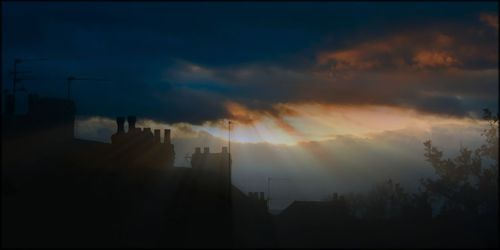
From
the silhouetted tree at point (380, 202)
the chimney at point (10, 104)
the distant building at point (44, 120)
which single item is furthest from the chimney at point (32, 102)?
the silhouetted tree at point (380, 202)

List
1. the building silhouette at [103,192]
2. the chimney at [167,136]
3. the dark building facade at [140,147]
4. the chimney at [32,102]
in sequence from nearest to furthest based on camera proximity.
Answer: the building silhouette at [103,192] → the chimney at [32,102] → the dark building facade at [140,147] → the chimney at [167,136]

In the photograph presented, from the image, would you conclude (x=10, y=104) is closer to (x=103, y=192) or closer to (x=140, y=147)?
(x=140, y=147)

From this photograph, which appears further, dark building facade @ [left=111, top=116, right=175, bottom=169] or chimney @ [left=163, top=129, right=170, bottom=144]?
chimney @ [left=163, top=129, right=170, bottom=144]

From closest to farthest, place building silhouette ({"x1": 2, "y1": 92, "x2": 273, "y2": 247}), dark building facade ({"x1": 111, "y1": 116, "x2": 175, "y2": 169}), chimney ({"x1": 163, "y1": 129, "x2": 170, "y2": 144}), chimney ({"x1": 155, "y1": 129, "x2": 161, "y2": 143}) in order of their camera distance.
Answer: building silhouette ({"x1": 2, "y1": 92, "x2": 273, "y2": 247}) < dark building facade ({"x1": 111, "y1": 116, "x2": 175, "y2": 169}) < chimney ({"x1": 155, "y1": 129, "x2": 161, "y2": 143}) < chimney ({"x1": 163, "y1": 129, "x2": 170, "y2": 144})

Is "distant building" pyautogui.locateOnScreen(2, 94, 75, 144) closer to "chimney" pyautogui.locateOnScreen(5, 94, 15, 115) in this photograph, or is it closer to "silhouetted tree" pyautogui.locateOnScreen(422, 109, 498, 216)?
"chimney" pyautogui.locateOnScreen(5, 94, 15, 115)

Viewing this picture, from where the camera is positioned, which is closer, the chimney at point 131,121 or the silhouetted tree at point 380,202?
the chimney at point 131,121

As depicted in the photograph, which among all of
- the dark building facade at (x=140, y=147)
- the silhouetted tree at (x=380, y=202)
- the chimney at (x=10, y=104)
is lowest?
the silhouetted tree at (x=380, y=202)

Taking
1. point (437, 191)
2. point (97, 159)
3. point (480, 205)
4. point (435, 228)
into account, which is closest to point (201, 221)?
point (97, 159)

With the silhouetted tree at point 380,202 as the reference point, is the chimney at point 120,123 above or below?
above

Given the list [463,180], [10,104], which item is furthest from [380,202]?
[10,104]

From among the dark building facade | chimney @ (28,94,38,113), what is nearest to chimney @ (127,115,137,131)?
the dark building facade

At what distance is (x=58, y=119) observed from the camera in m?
30.4

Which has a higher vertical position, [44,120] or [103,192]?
[44,120]

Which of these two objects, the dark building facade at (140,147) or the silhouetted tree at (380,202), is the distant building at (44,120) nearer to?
the dark building facade at (140,147)
